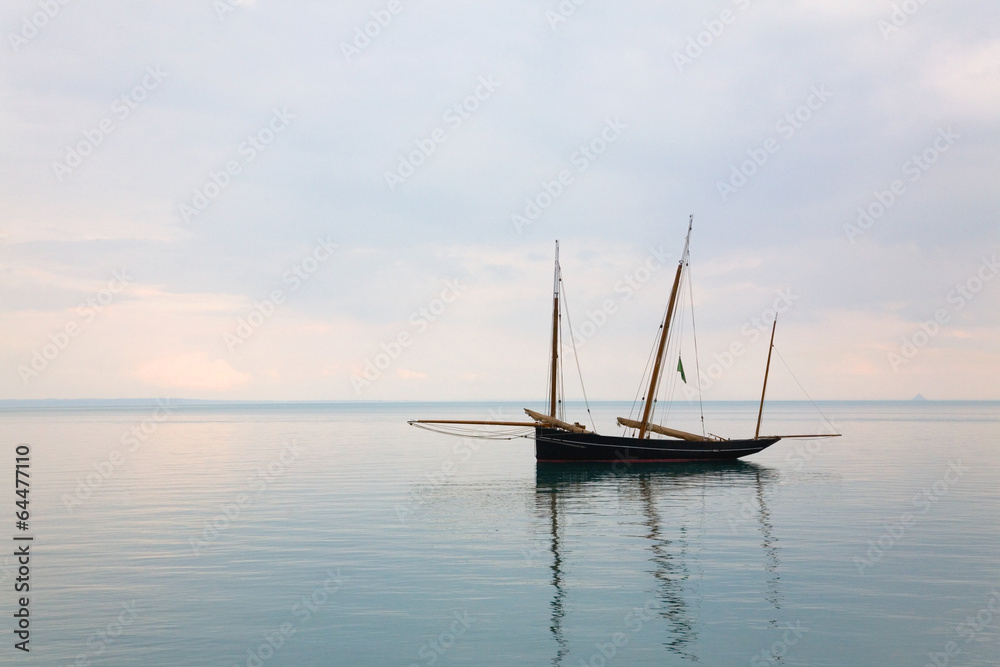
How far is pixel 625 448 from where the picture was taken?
6644 centimetres

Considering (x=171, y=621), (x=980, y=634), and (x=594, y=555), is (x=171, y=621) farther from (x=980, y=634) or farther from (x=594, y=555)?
(x=980, y=634)

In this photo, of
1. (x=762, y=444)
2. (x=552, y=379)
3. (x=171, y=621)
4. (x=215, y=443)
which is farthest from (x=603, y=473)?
(x=215, y=443)

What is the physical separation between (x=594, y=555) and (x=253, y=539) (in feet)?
45.8
